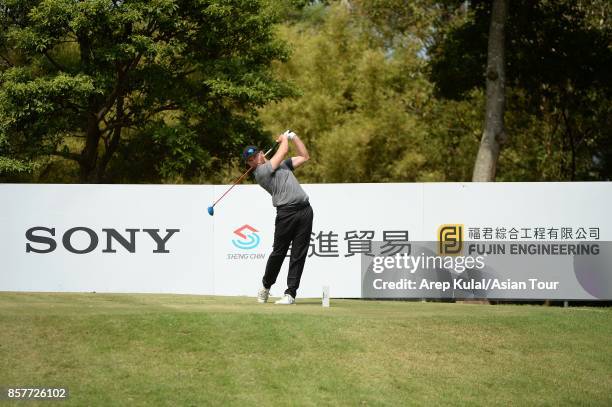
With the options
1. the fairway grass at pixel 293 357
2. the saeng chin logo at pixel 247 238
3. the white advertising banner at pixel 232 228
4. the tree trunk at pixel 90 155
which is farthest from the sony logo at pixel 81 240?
the tree trunk at pixel 90 155

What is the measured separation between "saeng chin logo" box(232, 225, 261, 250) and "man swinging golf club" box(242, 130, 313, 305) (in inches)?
172

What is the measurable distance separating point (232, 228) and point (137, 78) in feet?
39.7

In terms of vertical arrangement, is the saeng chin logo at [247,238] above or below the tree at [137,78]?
below

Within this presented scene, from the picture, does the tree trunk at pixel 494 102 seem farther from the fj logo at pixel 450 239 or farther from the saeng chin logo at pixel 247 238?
the saeng chin logo at pixel 247 238

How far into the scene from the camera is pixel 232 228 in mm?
16688

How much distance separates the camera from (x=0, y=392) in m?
8.76

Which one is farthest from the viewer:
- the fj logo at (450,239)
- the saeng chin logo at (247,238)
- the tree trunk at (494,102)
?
the tree trunk at (494,102)

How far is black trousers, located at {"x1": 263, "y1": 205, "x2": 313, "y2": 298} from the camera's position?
39.5 ft

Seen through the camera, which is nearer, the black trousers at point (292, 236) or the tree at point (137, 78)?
the black trousers at point (292, 236)

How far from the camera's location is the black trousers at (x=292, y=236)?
1204 centimetres

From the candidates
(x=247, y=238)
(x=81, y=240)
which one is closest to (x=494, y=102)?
(x=247, y=238)

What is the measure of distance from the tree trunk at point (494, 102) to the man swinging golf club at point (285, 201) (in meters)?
13.0

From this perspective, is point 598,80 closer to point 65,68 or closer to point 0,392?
point 65,68

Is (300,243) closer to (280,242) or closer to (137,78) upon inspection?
(280,242)
